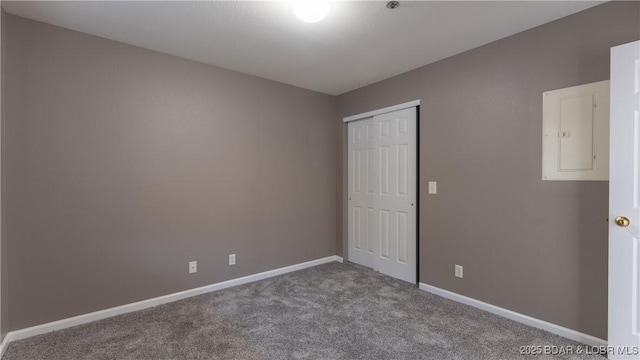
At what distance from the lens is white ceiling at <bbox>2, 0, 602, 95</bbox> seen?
2.01 m

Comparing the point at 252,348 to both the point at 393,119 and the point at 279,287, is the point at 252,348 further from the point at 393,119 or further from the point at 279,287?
the point at 393,119

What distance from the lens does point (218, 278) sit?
122 inches

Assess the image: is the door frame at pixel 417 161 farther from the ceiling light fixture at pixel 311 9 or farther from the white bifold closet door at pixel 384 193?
the ceiling light fixture at pixel 311 9

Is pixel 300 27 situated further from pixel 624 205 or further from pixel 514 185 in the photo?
pixel 624 205

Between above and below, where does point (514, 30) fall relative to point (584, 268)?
above

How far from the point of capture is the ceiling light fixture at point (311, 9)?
187 centimetres

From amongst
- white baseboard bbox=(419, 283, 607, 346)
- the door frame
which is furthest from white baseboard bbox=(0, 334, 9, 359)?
white baseboard bbox=(419, 283, 607, 346)

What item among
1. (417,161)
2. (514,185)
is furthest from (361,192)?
(514,185)

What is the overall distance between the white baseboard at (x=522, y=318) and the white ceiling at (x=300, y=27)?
7.88 ft

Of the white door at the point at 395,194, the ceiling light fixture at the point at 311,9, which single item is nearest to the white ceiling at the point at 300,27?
the ceiling light fixture at the point at 311,9

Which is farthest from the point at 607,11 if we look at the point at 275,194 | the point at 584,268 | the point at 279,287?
the point at 279,287

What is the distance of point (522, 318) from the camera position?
7.75ft

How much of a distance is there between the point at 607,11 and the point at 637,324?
2.11 metres

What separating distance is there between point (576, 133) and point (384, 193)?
1906mm
